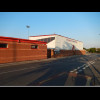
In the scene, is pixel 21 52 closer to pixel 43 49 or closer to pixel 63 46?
pixel 43 49

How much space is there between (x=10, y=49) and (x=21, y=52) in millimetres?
2879

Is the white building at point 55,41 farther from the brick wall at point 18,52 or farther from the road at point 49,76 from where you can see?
the road at point 49,76

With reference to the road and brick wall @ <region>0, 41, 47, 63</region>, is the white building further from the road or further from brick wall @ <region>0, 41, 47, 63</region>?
the road

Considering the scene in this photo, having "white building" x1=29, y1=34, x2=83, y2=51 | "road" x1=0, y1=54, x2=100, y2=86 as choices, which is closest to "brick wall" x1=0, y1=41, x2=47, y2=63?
"road" x1=0, y1=54, x2=100, y2=86

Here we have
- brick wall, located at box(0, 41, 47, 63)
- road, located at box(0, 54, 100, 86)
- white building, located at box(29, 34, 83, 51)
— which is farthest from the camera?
white building, located at box(29, 34, 83, 51)

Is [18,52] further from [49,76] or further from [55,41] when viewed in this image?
[55,41]

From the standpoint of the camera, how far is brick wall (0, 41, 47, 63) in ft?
61.7

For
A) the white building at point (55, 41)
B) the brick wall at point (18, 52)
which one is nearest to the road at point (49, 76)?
the brick wall at point (18, 52)

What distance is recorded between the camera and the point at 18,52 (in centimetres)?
2147

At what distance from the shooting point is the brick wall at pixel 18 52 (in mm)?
18812

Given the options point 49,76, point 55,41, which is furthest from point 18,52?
point 55,41

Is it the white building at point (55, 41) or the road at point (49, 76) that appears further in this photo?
the white building at point (55, 41)
